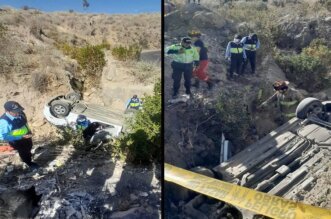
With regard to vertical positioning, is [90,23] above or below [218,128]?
above

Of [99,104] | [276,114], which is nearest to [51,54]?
[99,104]

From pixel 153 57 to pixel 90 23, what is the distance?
1.28 meters

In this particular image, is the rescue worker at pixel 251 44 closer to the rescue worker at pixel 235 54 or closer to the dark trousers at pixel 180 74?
the rescue worker at pixel 235 54

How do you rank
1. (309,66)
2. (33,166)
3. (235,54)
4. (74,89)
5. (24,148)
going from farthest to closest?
(74,89) → (33,166) → (24,148) → (235,54) → (309,66)

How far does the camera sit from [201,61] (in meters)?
4.64

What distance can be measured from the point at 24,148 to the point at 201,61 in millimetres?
2968

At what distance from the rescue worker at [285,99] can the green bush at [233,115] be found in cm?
37

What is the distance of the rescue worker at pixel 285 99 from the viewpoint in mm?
4219

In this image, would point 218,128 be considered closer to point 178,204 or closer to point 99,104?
point 178,204

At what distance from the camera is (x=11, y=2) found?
597 centimetres

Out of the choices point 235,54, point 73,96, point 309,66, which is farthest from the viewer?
point 73,96

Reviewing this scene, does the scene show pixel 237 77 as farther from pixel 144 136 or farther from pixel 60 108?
pixel 60 108

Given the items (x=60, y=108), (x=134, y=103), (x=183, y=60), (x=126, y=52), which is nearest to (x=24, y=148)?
(x=60, y=108)

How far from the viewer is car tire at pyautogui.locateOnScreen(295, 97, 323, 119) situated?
410 cm
